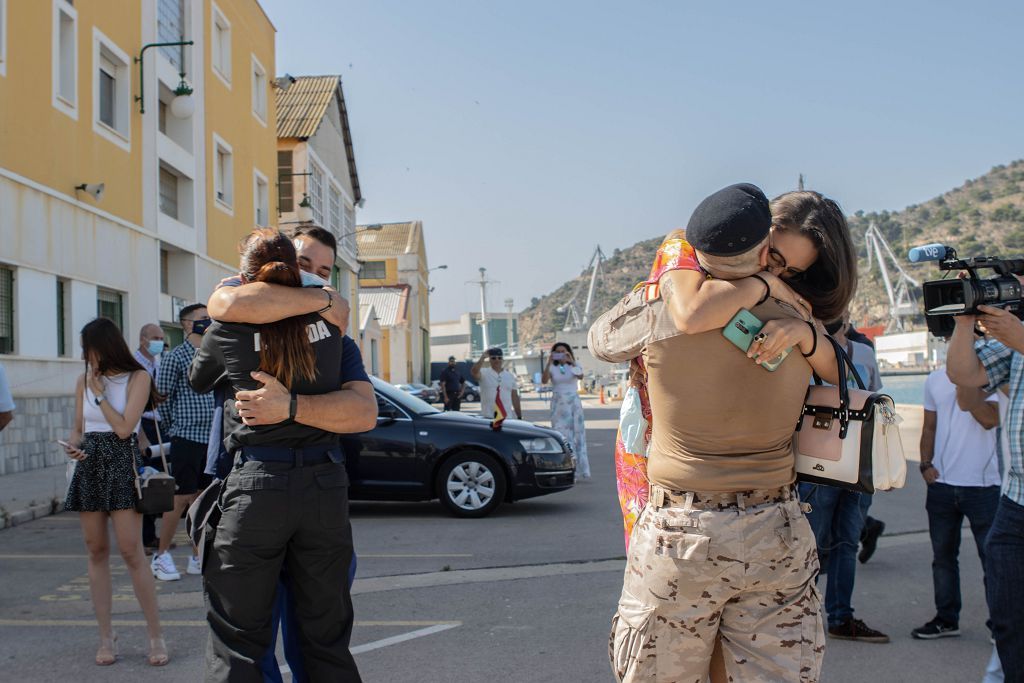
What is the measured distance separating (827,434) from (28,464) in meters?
13.7

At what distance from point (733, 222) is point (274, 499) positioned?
5.64 ft

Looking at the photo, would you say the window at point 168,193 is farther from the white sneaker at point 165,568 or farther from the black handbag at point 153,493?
the black handbag at point 153,493

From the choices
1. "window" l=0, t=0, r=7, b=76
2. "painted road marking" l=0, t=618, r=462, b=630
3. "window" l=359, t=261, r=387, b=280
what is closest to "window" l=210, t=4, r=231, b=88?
"window" l=0, t=0, r=7, b=76

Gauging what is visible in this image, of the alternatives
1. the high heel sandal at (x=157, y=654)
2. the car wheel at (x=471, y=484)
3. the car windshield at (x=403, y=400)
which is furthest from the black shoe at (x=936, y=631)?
the car windshield at (x=403, y=400)

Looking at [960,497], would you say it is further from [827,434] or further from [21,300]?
[21,300]

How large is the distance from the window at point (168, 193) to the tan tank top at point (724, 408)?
19.8 metres

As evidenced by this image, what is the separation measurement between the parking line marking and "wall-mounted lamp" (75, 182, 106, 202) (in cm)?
1299

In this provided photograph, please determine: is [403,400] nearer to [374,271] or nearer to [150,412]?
[150,412]

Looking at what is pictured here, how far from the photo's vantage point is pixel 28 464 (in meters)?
13.8

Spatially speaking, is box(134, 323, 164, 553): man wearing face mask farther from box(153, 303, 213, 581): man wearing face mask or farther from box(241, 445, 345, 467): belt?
box(241, 445, 345, 467): belt

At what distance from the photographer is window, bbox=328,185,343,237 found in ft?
123

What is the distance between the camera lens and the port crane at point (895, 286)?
471 ft

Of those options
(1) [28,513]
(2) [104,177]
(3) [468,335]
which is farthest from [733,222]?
(3) [468,335]

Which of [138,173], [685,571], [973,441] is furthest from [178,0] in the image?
[685,571]
